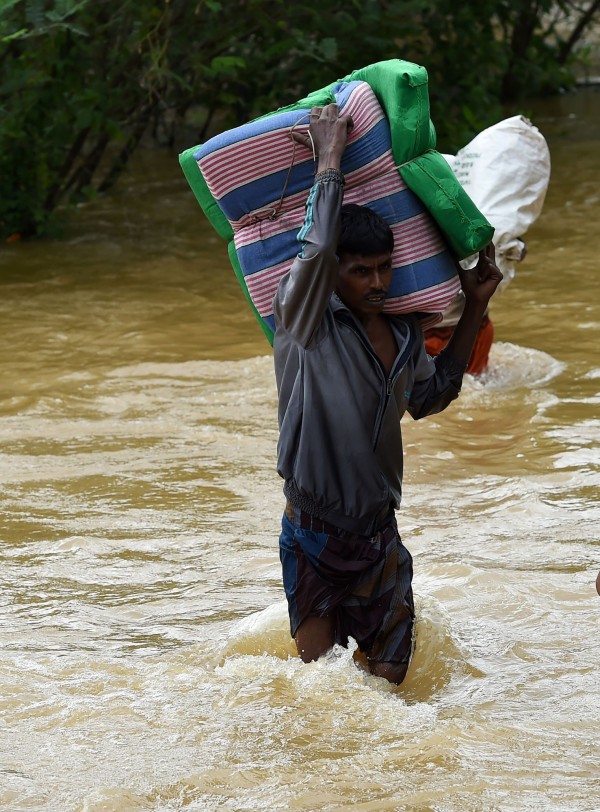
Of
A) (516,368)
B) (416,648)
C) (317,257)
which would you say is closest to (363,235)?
(317,257)

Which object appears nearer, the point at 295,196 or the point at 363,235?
the point at 363,235

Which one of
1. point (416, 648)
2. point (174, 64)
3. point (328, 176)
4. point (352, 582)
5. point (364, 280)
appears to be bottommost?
point (416, 648)

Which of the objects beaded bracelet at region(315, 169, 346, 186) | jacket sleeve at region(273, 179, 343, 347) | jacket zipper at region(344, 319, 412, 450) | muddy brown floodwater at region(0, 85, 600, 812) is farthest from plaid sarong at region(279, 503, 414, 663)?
beaded bracelet at region(315, 169, 346, 186)

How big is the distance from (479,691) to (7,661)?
133cm

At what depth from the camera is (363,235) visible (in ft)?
9.46

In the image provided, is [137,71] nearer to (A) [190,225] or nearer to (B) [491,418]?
(A) [190,225]

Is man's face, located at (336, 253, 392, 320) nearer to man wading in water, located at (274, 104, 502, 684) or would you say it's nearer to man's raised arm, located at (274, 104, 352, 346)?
man wading in water, located at (274, 104, 502, 684)

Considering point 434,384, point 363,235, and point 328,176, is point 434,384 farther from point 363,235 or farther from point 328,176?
point 328,176

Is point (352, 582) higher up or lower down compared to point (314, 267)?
lower down

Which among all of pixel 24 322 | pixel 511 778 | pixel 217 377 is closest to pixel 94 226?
pixel 24 322

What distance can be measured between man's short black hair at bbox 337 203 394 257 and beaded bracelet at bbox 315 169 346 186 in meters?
0.12

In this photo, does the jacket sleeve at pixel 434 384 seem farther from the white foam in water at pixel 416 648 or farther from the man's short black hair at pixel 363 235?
the white foam in water at pixel 416 648

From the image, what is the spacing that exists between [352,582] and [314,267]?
83cm

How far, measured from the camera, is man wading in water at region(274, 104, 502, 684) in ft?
9.20
